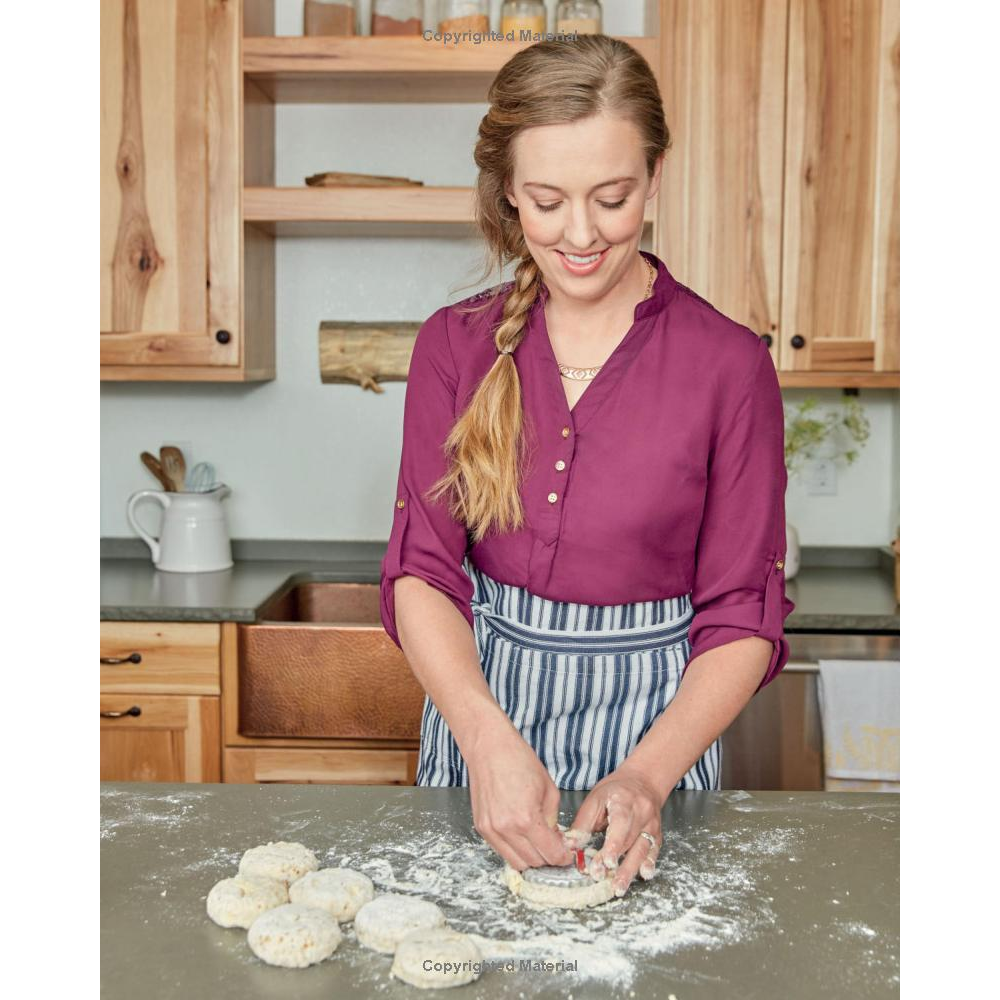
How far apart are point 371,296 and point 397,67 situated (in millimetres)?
576

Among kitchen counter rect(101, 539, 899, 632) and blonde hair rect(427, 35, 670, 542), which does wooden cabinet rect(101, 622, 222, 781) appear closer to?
kitchen counter rect(101, 539, 899, 632)

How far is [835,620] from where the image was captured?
2.34 m

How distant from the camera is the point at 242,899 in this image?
951mm

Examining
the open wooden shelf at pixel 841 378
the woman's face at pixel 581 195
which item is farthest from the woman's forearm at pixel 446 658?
the open wooden shelf at pixel 841 378

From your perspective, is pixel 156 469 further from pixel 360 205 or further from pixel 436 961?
pixel 436 961

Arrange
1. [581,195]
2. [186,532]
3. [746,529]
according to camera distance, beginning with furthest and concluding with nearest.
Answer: [186,532], [746,529], [581,195]

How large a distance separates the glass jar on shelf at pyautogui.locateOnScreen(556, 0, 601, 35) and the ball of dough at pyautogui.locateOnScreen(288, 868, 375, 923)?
1.97 meters

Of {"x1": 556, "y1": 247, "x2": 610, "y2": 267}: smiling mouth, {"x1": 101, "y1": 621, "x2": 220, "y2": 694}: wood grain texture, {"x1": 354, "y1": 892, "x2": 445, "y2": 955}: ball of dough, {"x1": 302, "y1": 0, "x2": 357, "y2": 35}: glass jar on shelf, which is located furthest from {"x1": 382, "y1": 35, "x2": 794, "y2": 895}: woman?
{"x1": 302, "y1": 0, "x2": 357, "y2": 35}: glass jar on shelf

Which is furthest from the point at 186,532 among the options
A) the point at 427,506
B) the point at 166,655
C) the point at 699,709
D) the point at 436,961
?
the point at 436,961

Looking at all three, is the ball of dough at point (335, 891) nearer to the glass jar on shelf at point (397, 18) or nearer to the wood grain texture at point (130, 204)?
the wood grain texture at point (130, 204)

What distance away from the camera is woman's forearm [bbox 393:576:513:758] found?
1182 millimetres

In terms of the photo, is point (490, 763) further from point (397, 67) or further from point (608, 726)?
point (397, 67)

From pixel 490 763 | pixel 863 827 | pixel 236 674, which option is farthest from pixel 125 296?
pixel 863 827

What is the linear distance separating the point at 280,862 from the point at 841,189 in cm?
196
